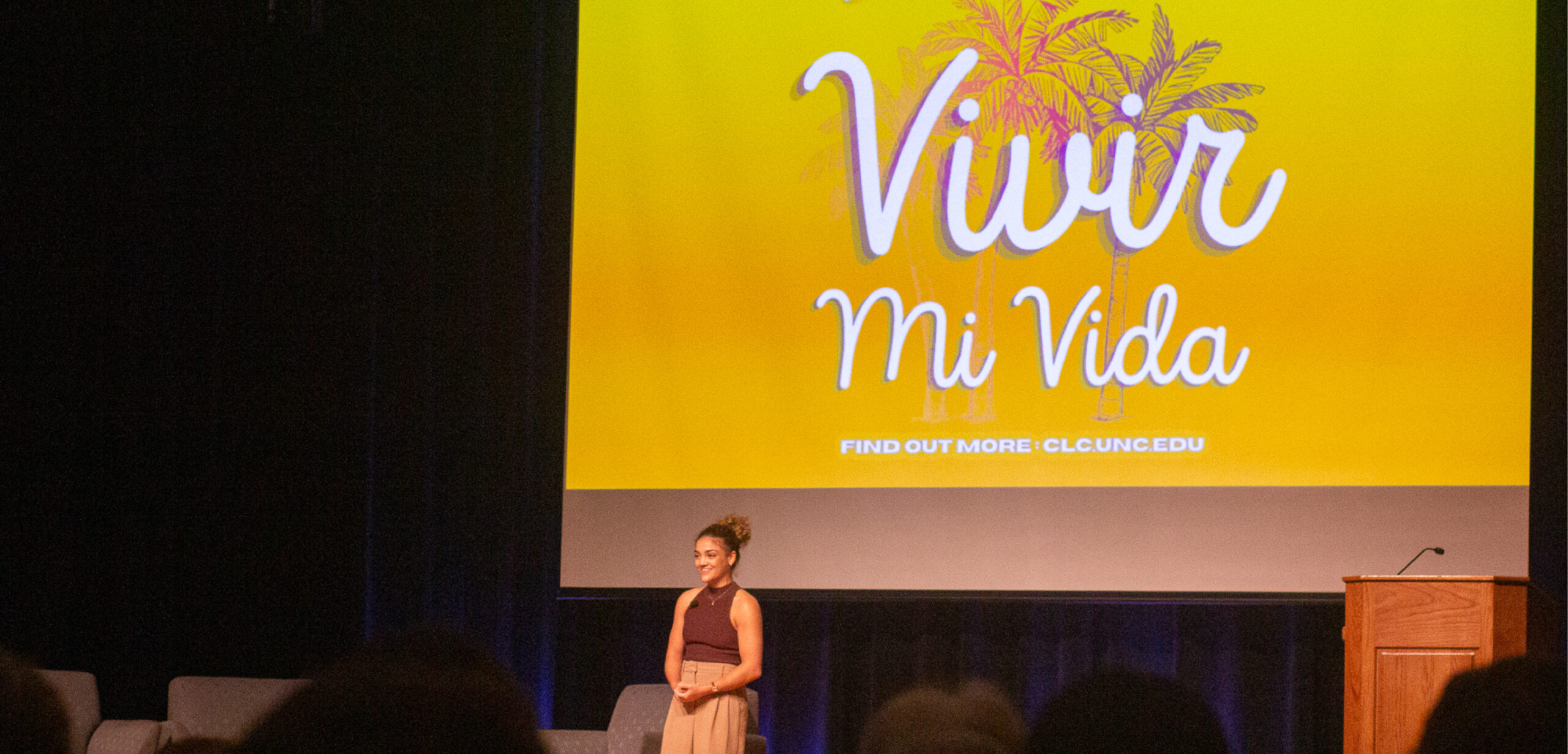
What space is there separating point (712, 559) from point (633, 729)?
3.12 ft

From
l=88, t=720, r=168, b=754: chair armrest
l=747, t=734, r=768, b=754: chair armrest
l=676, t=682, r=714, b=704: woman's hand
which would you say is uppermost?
l=676, t=682, r=714, b=704: woman's hand

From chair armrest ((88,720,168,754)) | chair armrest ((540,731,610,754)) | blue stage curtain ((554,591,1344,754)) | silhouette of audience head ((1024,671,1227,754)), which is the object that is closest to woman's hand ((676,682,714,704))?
chair armrest ((540,731,610,754))

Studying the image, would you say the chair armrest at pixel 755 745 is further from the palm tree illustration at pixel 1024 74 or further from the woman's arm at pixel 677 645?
the palm tree illustration at pixel 1024 74

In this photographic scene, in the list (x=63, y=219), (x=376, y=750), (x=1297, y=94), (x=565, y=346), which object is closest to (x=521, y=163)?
(x=565, y=346)

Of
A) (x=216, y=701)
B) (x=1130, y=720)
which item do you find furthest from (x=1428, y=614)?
(x=216, y=701)

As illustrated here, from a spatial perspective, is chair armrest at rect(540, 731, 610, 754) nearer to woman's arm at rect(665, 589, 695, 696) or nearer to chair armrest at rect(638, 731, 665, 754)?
chair armrest at rect(638, 731, 665, 754)

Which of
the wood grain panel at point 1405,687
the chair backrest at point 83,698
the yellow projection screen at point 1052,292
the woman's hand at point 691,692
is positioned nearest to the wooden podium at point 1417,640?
the wood grain panel at point 1405,687

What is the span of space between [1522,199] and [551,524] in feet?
12.3

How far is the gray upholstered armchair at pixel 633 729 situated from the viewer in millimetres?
4574

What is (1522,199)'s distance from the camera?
4406 millimetres

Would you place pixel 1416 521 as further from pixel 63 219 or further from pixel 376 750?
pixel 63 219

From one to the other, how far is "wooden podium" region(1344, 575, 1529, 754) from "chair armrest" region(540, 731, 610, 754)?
2429mm

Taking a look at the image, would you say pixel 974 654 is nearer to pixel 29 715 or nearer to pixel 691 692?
pixel 691 692

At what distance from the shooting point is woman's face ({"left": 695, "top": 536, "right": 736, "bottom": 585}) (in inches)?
158
